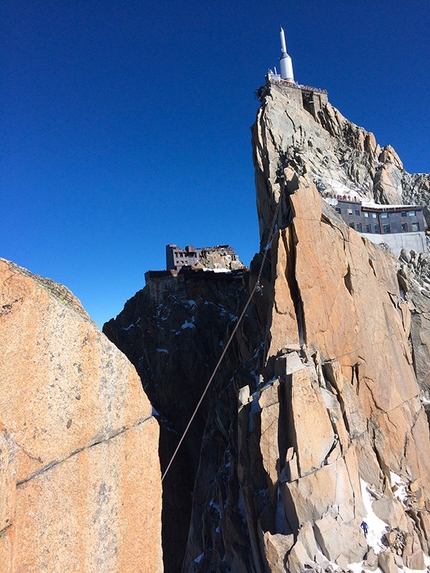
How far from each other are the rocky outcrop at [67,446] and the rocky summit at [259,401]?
0.08ft

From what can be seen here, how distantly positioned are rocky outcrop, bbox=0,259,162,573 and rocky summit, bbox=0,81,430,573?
0.03 m

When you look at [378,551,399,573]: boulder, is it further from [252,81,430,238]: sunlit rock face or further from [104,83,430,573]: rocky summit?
[252,81,430,238]: sunlit rock face

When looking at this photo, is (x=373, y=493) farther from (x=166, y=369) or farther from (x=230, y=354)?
(x=166, y=369)

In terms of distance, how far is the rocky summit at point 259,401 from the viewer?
5645 millimetres

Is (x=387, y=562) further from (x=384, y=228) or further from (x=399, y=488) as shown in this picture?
(x=384, y=228)

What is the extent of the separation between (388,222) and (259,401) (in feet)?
129

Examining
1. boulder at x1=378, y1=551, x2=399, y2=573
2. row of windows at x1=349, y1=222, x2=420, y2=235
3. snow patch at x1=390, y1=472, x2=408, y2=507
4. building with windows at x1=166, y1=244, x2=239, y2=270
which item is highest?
building with windows at x1=166, y1=244, x2=239, y2=270

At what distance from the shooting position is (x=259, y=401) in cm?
2295

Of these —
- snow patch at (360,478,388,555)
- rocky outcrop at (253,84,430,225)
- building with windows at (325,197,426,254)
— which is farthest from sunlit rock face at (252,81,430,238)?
snow patch at (360,478,388,555)

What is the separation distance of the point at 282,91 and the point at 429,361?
56.1m

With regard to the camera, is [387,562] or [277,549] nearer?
[387,562]

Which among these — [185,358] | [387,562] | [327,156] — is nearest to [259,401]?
[387,562]

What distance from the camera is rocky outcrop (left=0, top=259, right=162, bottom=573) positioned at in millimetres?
5242

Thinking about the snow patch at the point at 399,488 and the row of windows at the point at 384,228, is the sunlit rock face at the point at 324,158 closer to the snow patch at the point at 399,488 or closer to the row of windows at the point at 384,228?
the row of windows at the point at 384,228
